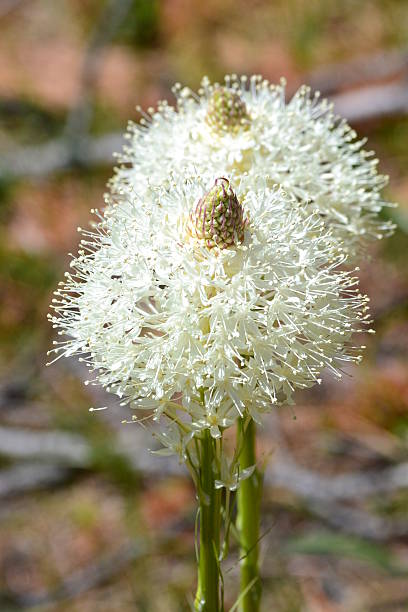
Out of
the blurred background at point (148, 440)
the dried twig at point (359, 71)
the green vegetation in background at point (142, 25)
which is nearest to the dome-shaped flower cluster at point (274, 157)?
the blurred background at point (148, 440)

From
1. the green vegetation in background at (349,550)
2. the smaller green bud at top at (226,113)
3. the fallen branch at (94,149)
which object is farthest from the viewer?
the fallen branch at (94,149)

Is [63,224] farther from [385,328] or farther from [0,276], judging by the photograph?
[385,328]

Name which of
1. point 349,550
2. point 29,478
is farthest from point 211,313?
point 29,478

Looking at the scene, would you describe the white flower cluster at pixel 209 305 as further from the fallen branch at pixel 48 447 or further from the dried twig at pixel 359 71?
the dried twig at pixel 359 71

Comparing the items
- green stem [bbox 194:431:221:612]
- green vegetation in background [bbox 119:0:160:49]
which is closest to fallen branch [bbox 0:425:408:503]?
green stem [bbox 194:431:221:612]

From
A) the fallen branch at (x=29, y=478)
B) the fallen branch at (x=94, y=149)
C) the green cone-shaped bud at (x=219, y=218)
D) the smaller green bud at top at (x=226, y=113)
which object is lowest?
the fallen branch at (x=29, y=478)

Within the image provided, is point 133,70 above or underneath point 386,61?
→ above

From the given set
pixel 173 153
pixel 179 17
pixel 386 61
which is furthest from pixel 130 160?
pixel 179 17

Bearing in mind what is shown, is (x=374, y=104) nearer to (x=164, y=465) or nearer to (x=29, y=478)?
(x=164, y=465)
